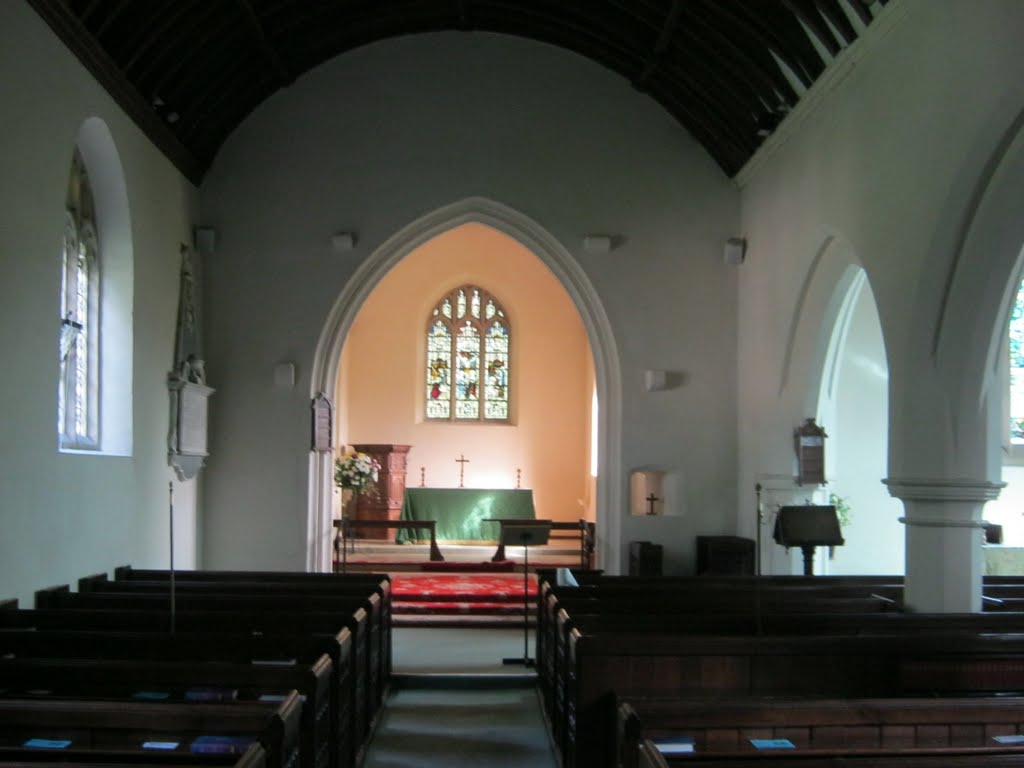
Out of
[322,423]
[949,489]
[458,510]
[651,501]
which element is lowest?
[458,510]

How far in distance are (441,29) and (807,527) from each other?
17.9 ft

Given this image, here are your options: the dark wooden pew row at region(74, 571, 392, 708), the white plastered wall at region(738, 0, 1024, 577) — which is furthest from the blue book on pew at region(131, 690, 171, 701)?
the white plastered wall at region(738, 0, 1024, 577)

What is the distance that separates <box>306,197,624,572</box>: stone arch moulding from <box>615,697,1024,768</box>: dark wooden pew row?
6132 mm

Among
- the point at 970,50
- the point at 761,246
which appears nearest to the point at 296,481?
the point at 761,246

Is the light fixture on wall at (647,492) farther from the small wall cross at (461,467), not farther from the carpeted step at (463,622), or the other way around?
the small wall cross at (461,467)

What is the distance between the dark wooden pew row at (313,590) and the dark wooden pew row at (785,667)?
65.9 inches

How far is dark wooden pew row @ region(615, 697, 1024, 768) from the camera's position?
9.61ft

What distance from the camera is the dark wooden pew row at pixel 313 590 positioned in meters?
5.64

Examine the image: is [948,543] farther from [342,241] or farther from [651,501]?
[342,241]

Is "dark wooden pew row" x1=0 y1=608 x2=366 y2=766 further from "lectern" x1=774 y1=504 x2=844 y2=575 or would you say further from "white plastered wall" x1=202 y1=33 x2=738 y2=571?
"white plastered wall" x1=202 y1=33 x2=738 y2=571

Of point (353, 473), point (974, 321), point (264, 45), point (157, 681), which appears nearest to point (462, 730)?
point (157, 681)

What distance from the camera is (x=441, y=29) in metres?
9.48

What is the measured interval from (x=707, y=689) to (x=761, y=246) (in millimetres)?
5499

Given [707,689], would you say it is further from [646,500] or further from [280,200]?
[280,200]
